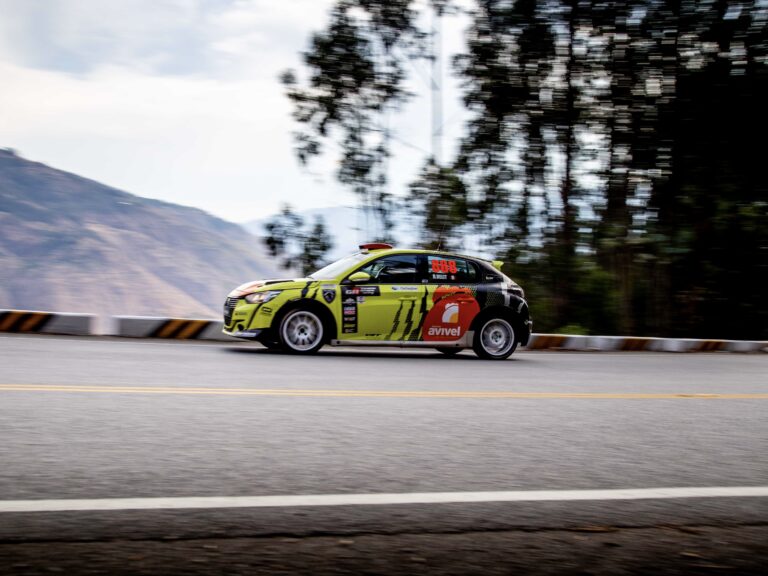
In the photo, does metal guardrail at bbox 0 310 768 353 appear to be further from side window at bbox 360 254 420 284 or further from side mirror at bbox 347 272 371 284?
side window at bbox 360 254 420 284

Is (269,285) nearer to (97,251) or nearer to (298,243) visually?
(298,243)

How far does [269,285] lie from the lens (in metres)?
12.3

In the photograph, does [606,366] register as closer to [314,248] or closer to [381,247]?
[381,247]

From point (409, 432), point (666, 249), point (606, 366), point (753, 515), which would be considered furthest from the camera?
point (666, 249)

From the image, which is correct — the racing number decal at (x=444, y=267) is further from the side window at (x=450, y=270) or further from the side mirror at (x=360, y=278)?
the side mirror at (x=360, y=278)

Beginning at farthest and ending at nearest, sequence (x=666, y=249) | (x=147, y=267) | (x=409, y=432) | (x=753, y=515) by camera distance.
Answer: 1. (x=147, y=267)
2. (x=666, y=249)
3. (x=409, y=432)
4. (x=753, y=515)

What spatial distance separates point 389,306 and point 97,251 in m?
65.1

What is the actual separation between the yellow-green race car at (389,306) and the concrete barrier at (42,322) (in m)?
2.79

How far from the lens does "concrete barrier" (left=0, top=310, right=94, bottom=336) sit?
13.7 m

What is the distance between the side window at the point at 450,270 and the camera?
1304cm

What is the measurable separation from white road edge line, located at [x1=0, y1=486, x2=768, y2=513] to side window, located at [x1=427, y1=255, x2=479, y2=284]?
8.38 m

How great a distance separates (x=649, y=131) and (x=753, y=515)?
20.2 metres

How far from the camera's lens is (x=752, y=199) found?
23.6 metres

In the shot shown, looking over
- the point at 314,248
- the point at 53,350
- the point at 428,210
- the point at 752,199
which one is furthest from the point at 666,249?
the point at 53,350
